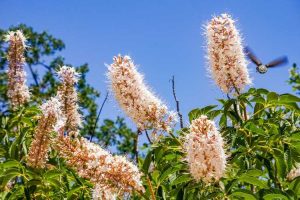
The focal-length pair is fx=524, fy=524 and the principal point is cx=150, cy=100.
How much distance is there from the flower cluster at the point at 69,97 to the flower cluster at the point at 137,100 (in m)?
0.24

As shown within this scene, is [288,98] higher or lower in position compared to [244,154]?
higher

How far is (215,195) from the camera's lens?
2.02 m

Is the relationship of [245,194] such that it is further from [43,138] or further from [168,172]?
[43,138]

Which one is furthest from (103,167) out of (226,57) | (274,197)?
(226,57)

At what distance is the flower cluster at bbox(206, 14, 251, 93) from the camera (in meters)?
2.71

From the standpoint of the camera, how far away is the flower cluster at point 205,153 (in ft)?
6.49

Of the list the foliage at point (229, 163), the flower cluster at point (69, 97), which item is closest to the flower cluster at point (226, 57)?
the foliage at point (229, 163)

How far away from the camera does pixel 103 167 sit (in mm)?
1985

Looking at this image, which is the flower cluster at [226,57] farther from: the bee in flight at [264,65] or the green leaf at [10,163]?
the green leaf at [10,163]

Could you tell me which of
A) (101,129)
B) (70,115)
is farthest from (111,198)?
(101,129)

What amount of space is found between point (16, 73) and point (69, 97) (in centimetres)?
70

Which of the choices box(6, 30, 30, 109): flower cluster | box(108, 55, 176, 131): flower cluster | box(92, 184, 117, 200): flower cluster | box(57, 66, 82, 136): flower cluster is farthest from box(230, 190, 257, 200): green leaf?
box(6, 30, 30, 109): flower cluster

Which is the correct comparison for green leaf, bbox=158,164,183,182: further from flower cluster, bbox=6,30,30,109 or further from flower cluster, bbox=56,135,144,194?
flower cluster, bbox=6,30,30,109

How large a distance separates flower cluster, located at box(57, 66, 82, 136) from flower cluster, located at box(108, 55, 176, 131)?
241 millimetres
